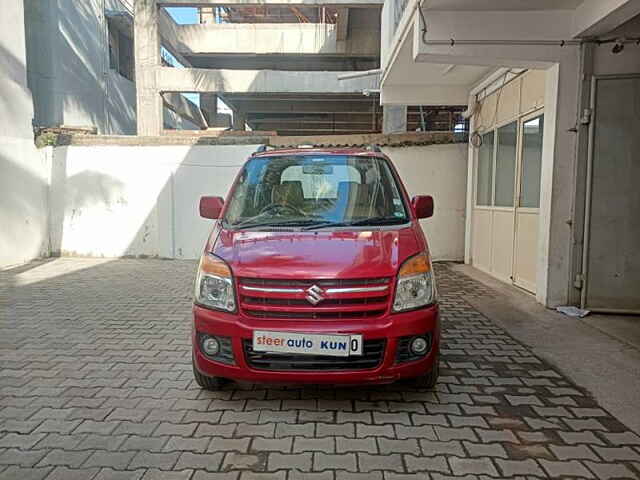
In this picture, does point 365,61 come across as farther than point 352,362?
Yes

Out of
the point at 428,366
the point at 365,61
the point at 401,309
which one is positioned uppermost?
the point at 365,61

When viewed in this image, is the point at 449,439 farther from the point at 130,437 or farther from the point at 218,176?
the point at 218,176

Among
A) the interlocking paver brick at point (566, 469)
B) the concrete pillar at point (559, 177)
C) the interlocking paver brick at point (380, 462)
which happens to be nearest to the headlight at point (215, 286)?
the interlocking paver brick at point (380, 462)

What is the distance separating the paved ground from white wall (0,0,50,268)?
4.60 metres

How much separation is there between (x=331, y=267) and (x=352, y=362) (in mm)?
590

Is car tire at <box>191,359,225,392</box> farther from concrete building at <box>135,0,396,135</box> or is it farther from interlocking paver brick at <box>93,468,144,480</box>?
concrete building at <box>135,0,396,135</box>

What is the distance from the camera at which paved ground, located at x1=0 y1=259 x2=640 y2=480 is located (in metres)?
2.49

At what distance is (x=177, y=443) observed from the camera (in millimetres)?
2723

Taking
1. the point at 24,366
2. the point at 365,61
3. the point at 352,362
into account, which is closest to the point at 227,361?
the point at 352,362

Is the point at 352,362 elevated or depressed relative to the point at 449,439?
elevated

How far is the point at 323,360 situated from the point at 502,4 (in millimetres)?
4531

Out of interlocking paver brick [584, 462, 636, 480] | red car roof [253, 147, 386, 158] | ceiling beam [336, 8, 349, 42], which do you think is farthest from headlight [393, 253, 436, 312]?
ceiling beam [336, 8, 349, 42]

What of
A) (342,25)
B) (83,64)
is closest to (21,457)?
(342,25)

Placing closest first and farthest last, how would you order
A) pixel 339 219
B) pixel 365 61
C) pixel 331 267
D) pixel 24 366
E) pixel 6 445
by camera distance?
pixel 6 445 → pixel 331 267 → pixel 339 219 → pixel 24 366 → pixel 365 61
